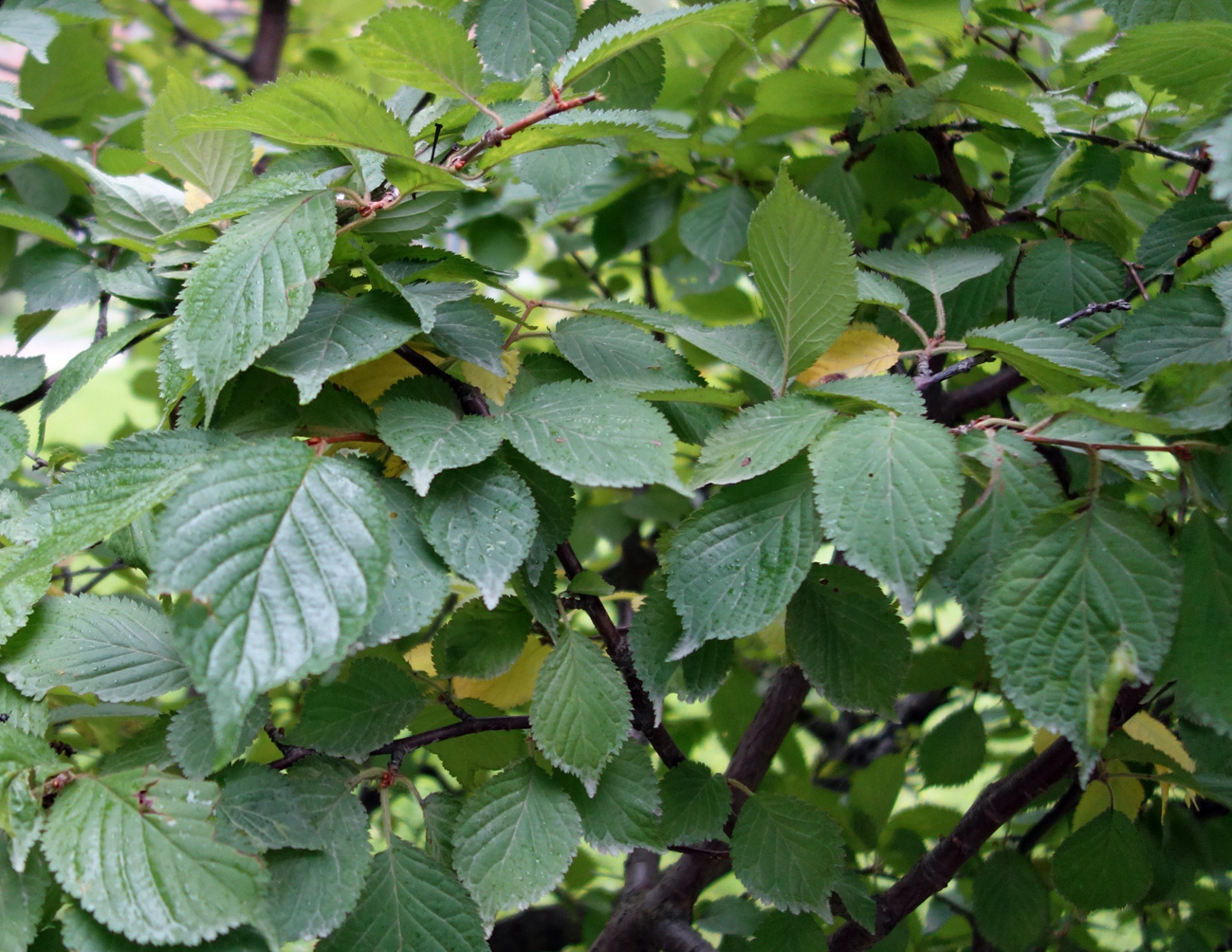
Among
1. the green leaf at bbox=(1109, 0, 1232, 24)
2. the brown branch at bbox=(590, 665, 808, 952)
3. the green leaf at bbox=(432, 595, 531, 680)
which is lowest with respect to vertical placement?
the brown branch at bbox=(590, 665, 808, 952)

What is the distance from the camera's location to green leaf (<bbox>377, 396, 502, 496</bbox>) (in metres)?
0.43

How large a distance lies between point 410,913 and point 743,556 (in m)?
0.25

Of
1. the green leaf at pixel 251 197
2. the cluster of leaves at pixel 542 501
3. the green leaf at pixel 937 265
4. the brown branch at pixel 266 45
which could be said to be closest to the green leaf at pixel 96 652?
the cluster of leaves at pixel 542 501

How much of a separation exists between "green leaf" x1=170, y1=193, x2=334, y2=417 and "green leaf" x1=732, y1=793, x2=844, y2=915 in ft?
1.31

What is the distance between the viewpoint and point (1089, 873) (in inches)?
27.9

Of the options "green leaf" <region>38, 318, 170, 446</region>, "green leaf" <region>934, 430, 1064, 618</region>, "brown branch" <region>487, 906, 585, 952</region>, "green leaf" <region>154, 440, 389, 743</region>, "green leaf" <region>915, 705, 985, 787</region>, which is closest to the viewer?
"green leaf" <region>154, 440, 389, 743</region>

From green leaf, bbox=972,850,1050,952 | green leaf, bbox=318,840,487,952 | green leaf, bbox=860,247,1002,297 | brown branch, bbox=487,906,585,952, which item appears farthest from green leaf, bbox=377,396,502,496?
brown branch, bbox=487,906,585,952

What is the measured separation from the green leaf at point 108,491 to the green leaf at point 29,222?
31cm

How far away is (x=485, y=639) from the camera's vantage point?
0.55m

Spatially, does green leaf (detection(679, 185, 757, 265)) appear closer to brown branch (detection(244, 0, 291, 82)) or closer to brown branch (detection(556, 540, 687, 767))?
brown branch (detection(556, 540, 687, 767))

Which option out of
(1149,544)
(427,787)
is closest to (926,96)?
(1149,544)

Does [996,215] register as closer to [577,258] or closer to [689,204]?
[689,204]

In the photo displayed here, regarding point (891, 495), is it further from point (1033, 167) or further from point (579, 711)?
point (1033, 167)

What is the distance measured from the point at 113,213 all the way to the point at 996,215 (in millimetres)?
771
